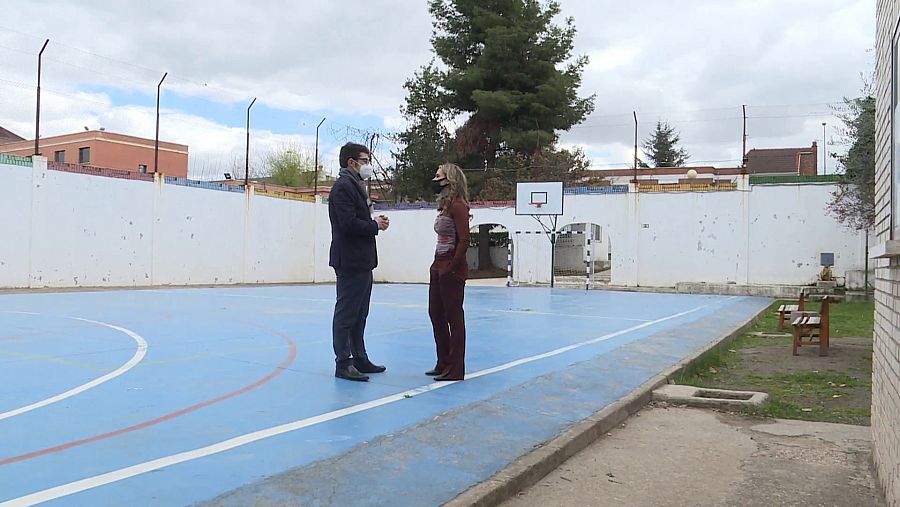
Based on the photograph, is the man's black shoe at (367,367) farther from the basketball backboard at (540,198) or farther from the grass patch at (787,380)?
the basketball backboard at (540,198)

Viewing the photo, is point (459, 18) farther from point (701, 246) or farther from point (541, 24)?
point (701, 246)

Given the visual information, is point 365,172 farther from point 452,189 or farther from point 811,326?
point 811,326

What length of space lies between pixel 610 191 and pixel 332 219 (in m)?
20.1

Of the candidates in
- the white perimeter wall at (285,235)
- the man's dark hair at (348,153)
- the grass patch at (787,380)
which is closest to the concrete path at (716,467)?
the grass patch at (787,380)

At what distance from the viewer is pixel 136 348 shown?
7543 millimetres

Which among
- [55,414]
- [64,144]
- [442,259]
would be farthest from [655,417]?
[64,144]

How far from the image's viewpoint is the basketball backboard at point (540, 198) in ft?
80.2

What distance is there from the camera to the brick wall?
321 centimetres

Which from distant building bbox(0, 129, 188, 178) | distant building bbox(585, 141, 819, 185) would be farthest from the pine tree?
distant building bbox(0, 129, 188, 178)

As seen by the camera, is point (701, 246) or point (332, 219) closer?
point (332, 219)

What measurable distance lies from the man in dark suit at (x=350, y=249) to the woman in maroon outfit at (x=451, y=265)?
1.73ft

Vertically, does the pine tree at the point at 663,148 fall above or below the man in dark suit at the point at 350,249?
above

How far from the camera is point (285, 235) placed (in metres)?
26.7

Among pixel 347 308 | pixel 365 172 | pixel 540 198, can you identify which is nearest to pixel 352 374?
pixel 347 308
